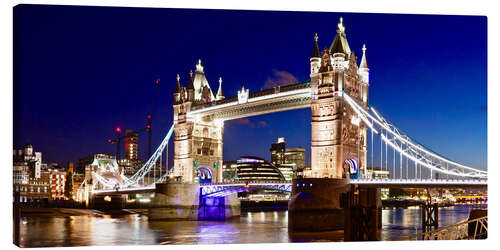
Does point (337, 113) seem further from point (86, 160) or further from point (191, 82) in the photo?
point (86, 160)

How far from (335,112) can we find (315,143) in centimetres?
198

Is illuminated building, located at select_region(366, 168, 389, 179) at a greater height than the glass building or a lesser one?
greater

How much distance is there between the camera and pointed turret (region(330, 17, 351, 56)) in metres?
31.3

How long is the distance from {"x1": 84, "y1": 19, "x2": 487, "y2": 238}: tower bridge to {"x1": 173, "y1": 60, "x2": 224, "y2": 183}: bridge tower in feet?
0.23

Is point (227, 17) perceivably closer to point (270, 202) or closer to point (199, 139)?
point (199, 139)

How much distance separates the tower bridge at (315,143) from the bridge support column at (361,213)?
6.38 m

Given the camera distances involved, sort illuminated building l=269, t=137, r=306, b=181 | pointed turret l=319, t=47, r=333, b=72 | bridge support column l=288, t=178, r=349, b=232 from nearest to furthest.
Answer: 1. bridge support column l=288, t=178, r=349, b=232
2. pointed turret l=319, t=47, r=333, b=72
3. illuminated building l=269, t=137, r=306, b=181

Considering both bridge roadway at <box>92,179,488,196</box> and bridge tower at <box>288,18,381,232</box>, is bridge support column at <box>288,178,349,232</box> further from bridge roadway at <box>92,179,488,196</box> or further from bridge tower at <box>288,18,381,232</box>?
bridge tower at <box>288,18,381,232</box>

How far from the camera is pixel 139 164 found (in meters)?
98.7

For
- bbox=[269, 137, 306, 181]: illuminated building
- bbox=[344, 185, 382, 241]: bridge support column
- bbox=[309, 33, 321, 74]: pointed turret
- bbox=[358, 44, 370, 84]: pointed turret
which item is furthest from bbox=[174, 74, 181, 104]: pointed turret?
bbox=[269, 137, 306, 181]: illuminated building

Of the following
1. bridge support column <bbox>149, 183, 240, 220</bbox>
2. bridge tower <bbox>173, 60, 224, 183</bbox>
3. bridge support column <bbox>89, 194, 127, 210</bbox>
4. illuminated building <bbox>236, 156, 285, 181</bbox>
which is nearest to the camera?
bridge support column <bbox>149, 183, 240, 220</bbox>

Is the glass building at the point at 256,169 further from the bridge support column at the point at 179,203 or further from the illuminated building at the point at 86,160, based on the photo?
the bridge support column at the point at 179,203

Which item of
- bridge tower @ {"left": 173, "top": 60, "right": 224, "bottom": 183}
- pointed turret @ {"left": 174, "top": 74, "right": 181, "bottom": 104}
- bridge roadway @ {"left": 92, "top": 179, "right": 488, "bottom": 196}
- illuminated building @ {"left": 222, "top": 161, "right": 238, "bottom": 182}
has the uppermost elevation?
pointed turret @ {"left": 174, "top": 74, "right": 181, "bottom": 104}
